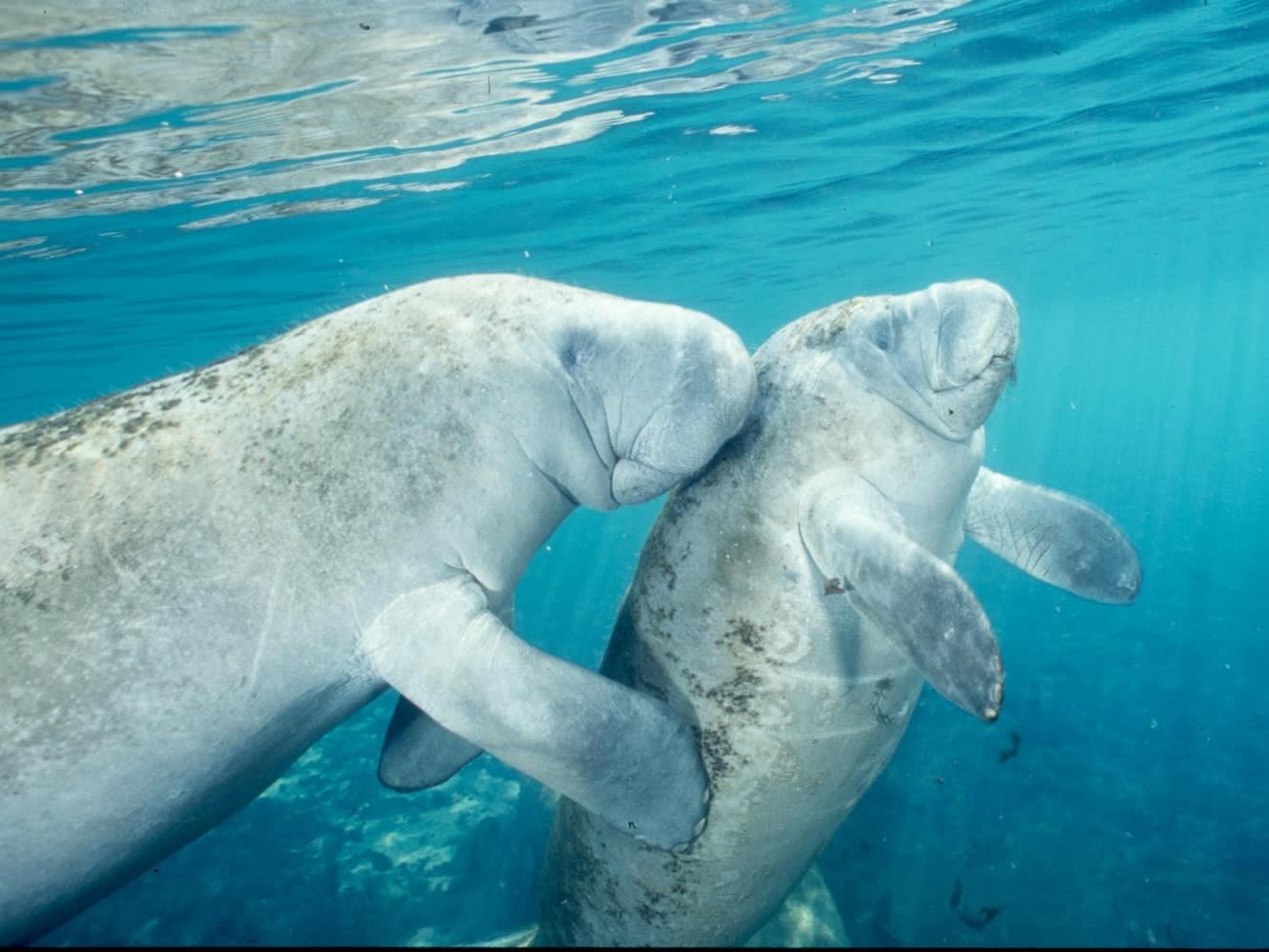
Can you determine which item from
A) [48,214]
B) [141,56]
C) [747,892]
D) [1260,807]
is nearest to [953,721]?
[1260,807]

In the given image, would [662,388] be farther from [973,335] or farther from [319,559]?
[319,559]

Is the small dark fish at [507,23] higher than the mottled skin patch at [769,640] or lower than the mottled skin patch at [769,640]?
higher

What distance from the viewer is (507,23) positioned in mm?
7934

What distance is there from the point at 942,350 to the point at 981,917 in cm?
654

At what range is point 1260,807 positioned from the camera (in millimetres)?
9094

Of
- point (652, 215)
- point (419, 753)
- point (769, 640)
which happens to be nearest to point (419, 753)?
point (419, 753)

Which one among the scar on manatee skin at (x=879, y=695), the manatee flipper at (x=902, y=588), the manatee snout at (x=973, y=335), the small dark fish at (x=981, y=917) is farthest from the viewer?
the small dark fish at (x=981, y=917)

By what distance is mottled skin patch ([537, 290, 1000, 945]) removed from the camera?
3.39 metres

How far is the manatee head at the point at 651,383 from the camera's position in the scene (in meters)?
2.97

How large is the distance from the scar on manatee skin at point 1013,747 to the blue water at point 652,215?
4.0 inches

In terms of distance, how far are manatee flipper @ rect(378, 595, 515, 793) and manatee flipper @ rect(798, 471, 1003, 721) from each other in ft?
5.16

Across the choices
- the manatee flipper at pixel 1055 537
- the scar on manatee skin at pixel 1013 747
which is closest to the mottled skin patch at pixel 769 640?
the manatee flipper at pixel 1055 537

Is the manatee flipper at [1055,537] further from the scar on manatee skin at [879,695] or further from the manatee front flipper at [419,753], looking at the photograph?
the manatee front flipper at [419,753]

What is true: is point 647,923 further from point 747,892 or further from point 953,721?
point 953,721
